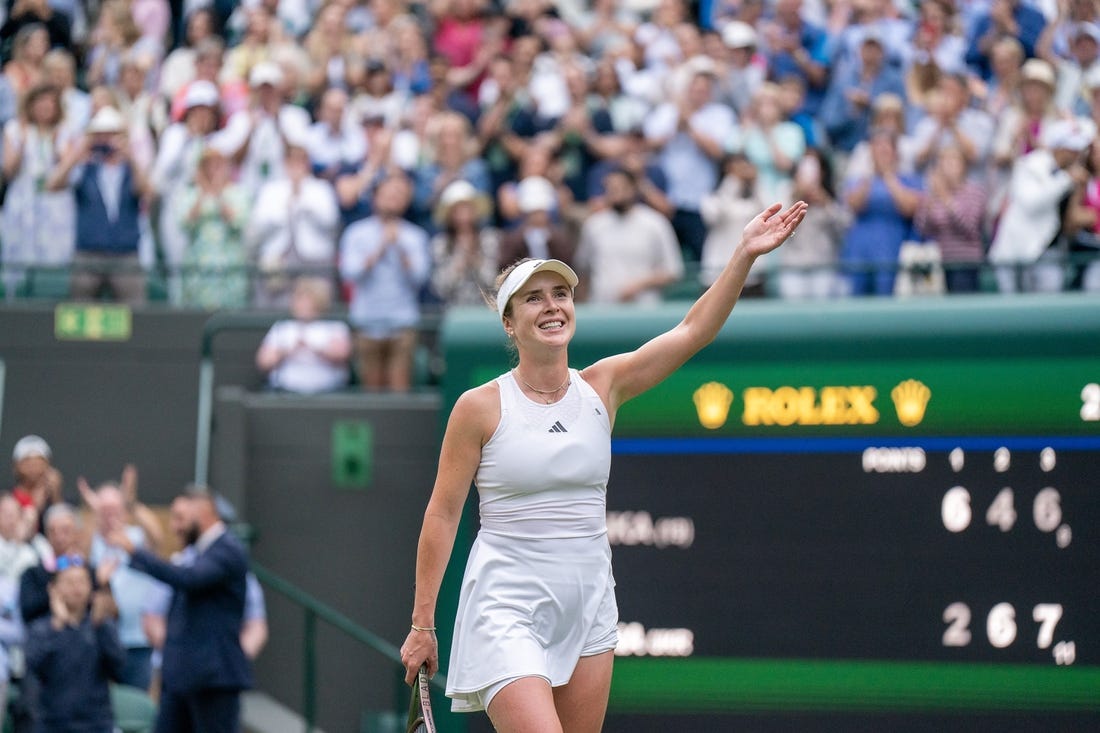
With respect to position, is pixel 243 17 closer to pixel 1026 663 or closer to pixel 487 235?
pixel 487 235

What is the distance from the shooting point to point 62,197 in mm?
13852

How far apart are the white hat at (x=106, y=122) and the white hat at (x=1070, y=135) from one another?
688 centimetres

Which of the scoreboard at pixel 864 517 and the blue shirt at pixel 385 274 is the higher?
the blue shirt at pixel 385 274

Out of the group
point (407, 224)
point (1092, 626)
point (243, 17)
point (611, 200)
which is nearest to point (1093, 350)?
point (1092, 626)

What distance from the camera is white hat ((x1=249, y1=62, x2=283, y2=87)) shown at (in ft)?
45.4

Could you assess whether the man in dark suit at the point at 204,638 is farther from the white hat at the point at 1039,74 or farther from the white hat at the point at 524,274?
the white hat at the point at 1039,74

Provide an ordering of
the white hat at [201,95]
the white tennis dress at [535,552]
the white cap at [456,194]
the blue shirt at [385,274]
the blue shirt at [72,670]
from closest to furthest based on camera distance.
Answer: the white tennis dress at [535,552] → the blue shirt at [72,670] → the white cap at [456,194] → the blue shirt at [385,274] → the white hat at [201,95]

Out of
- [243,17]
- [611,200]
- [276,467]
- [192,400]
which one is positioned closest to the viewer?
[611,200]

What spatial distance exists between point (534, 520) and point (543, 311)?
2.03 feet

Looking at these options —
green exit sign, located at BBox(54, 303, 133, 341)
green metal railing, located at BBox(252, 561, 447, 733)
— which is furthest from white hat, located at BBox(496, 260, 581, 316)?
green exit sign, located at BBox(54, 303, 133, 341)

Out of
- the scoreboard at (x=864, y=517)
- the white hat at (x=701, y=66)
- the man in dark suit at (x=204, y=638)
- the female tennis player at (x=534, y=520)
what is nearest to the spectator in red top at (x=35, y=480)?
the man in dark suit at (x=204, y=638)

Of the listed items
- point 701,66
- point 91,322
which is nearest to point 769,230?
point 701,66

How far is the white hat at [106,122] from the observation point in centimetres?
1388

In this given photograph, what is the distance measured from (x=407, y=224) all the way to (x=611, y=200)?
5.30 feet
